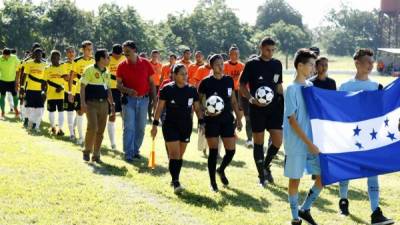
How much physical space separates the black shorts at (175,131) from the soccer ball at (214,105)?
381 millimetres

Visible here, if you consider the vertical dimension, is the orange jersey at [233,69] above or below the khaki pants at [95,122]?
above

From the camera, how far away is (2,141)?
13.0 metres

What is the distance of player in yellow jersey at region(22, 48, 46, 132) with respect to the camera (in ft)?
48.9

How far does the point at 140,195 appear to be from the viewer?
823 centimetres

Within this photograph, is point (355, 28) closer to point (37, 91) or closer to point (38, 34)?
point (38, 34)

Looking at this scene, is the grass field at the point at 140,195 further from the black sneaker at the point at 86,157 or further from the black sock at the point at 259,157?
the black sock at the point at 259,157

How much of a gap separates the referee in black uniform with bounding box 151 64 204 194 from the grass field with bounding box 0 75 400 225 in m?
0.54

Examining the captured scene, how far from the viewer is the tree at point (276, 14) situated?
5359 inches

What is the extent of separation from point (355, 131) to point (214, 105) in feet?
7.91

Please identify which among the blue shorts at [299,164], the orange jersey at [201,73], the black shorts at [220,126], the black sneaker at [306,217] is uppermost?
the orange jersey at [201,73]

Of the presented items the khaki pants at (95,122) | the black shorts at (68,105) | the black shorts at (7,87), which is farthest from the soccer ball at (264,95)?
the black shorts at (7,87)

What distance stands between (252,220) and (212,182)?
1782mm

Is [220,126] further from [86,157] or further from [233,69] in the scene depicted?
[233,69]

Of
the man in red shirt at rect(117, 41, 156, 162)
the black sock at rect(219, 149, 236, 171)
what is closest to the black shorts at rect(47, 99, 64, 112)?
Result: the man in red shirt at rect(117, 41, 156, 162)
